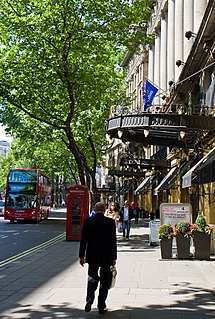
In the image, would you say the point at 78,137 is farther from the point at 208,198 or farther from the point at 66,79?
the point at 208,198

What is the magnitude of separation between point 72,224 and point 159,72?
22.3m

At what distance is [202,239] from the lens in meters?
14.3

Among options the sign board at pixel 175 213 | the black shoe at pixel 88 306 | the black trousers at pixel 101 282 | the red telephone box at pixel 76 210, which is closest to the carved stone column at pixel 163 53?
the red telephone box at pixel 76 210

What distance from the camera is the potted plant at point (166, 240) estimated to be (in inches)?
574

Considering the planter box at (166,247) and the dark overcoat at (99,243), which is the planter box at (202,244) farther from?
the dark overcoat at (99,243)

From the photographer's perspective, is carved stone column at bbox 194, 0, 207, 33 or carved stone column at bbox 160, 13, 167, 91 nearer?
carved stone column at bbox 194, 0, 207, 33

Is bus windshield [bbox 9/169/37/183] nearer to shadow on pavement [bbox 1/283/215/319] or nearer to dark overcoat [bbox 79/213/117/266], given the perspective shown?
shadow on pavement [bbox 1/283/215/319]

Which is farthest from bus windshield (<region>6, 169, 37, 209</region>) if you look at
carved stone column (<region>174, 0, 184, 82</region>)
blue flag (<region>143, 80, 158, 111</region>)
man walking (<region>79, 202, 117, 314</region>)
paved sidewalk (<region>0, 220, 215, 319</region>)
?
man walking (<region>79, 202, 117, 314</region>)

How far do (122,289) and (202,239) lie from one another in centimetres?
531

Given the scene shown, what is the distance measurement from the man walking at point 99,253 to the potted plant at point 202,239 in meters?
7.00

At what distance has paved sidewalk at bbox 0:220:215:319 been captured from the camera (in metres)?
7.68

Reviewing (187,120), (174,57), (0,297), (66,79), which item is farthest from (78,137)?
(0,297)

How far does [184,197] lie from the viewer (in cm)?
2808

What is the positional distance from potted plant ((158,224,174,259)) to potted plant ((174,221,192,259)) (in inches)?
8.2
